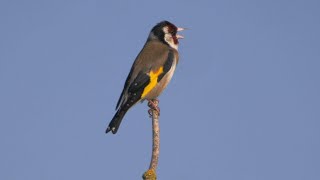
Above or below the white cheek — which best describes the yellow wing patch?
below

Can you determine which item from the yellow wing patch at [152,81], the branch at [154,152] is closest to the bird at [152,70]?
the yellow wing patch at [152,81]

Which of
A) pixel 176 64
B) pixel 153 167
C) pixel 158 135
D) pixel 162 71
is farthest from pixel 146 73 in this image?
pixel 153 167

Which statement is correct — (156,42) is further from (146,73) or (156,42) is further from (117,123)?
(117,123)

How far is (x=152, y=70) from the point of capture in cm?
1003

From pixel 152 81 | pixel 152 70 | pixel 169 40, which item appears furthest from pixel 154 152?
pixel 169 40

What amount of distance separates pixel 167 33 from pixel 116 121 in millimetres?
3226

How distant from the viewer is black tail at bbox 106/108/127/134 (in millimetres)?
8533

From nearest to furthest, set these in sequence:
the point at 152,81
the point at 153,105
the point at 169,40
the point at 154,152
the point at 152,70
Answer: the point at 154,152 → the point at 153,105 → the point at 152,81 → the point at 152,70 → the point at 169,40

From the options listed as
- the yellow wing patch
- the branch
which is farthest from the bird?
the branch

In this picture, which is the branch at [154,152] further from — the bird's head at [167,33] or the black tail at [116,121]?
the bird's head at [167,33]

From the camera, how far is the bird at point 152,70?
30.8 ft

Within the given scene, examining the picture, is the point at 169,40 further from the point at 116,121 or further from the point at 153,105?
the point at 116,121

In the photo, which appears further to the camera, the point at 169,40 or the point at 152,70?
the point at 169,40

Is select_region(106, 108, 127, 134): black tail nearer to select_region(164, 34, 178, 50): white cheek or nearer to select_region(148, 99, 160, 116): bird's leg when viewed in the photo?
select_region(148, 99, 160, 116): bird's leg
